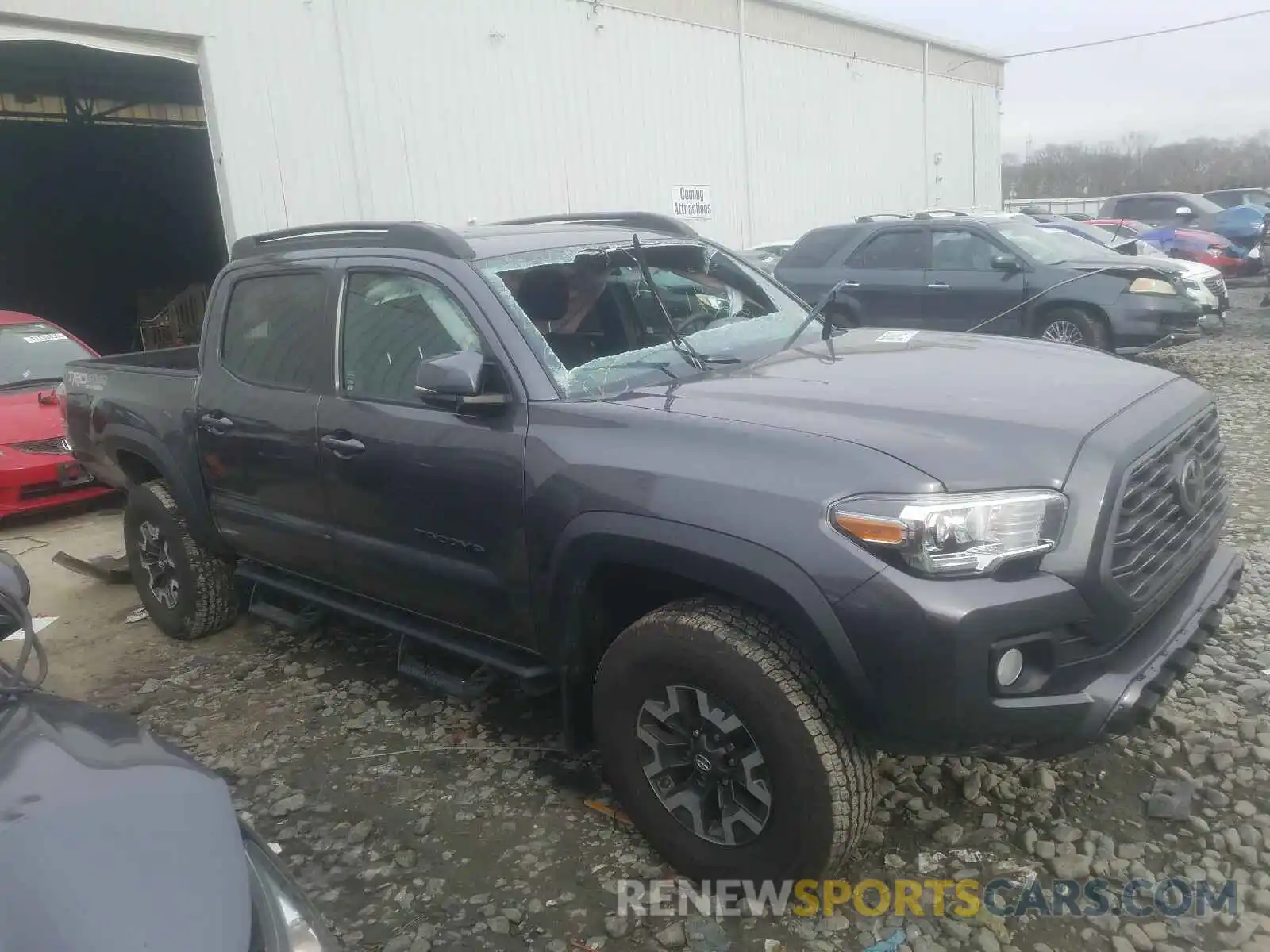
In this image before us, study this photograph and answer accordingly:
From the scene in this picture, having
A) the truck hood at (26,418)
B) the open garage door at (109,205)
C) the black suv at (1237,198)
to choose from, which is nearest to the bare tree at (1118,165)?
the black suv at (1237,198)

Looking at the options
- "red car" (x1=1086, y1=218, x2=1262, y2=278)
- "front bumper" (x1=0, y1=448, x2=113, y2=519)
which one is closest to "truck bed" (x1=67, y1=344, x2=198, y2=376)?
"front bumper" (x1=0, y1=448, x2=113, y2=519)

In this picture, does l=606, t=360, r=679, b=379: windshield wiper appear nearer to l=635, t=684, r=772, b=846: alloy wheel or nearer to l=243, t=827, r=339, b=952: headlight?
l=635, t=684, r=772, b=846: alloy wheel

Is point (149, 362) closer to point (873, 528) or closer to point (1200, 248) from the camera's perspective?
point (873, 528)

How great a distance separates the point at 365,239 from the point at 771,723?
93.4 inches

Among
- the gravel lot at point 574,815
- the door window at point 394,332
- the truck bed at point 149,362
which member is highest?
the door window at point 394,332

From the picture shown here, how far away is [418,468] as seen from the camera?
10.7 feet

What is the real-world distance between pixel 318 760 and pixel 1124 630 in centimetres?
279

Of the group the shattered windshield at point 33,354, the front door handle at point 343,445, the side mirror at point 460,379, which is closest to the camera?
the side mirror at point 460,379

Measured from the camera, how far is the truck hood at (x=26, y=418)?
7281 millimetres

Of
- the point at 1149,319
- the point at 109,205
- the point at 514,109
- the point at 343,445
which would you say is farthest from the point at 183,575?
the point at 109,205

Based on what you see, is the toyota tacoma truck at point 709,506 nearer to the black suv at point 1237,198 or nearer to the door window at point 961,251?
the door window at point 961,251

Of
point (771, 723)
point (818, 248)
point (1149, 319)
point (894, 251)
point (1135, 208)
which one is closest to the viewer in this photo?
point (771, 723)

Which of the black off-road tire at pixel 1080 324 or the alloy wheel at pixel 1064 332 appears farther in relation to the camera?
the alloy wheel at pixel 1064 332

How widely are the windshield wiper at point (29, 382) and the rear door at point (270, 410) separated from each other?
447cm
